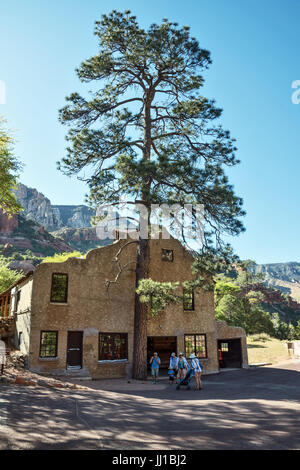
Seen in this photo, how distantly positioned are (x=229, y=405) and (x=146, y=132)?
1611cm

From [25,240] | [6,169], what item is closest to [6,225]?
[25,240]

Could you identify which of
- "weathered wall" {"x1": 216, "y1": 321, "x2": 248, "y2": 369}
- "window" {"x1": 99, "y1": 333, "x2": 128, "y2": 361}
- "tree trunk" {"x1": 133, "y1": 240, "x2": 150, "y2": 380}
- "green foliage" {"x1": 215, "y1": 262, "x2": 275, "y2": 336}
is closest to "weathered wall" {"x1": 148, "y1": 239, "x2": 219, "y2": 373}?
"weathered wall" {"x1": 216, "y1": 321, "x2": 248, "y2": 369}

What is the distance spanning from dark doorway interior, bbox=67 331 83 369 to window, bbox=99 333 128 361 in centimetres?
123

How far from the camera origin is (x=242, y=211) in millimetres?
16578

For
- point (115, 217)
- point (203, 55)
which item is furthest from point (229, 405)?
point (203, 55)

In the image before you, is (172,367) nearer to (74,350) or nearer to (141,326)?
(141,326)

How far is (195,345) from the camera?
20.8 metres

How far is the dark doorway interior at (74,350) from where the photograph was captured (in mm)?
17188

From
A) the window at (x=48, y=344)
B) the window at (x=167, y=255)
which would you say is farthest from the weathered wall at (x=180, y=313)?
the window at (x=48, y=344)

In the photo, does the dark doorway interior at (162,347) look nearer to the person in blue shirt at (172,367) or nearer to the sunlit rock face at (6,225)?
the person in blue shirt at (172,367)

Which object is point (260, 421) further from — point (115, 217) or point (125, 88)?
point (125, 88)

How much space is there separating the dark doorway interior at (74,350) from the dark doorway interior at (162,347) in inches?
258

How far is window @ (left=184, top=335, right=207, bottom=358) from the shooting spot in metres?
20.5

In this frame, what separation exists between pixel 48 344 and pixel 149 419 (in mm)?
10436
